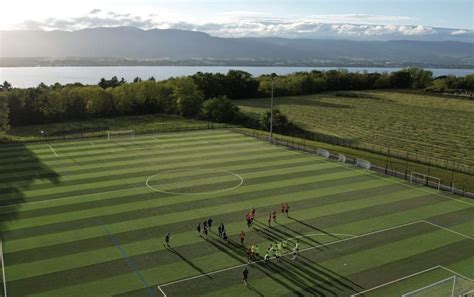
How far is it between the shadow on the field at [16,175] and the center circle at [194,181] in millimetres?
11164

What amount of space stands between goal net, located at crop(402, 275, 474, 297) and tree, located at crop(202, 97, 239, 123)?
7130 centimetres

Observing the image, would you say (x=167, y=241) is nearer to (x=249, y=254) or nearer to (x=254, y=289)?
(x=249, y=254)

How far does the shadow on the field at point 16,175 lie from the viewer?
37.3 metres

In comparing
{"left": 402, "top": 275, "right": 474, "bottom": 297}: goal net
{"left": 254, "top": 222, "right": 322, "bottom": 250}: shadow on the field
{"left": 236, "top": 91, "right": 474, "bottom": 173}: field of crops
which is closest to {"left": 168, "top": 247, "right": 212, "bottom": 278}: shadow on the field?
{"left": 254, "top": 222, "right": 322, "bottom": 250}: shadow on the field

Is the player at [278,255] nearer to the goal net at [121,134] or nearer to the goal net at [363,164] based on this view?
the goal net at [363,164]

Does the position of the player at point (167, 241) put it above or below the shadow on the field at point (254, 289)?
above

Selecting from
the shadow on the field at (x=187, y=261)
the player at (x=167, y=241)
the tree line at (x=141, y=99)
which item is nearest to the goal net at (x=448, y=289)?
the shadow on the field at (x=187, y=261)

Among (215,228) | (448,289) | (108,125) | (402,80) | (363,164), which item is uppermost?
(402,80)

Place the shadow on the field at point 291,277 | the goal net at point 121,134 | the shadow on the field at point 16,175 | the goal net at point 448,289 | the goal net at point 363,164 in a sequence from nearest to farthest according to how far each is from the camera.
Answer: the goal net at point 448,289 → the shadow on the field at point 291,277 → the shadow on the field at point 16,175 → the goal net at point 363,164 → the goal net at point 121,134

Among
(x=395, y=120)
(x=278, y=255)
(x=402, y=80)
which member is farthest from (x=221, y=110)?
(x=402, y=80)

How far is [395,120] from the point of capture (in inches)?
3693

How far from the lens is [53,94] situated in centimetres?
9725

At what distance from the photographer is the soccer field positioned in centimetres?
2527

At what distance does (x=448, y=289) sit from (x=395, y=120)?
77.2 meters
